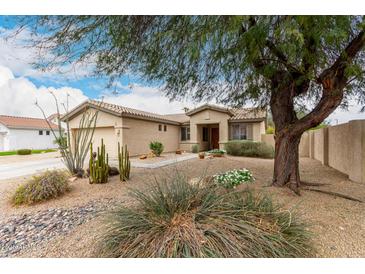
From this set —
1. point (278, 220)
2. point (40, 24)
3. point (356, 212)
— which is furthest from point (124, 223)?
point (356, 212)

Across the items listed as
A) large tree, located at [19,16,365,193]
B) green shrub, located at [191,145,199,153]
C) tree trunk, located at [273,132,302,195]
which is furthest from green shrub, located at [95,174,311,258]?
green shrub, located at [191,145,199,153]

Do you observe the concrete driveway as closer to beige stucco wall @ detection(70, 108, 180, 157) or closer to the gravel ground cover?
the gravel ground cover

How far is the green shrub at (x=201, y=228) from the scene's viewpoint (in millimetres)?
2457

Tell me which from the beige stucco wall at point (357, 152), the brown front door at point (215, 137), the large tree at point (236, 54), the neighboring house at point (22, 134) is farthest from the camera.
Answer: the neighboring house at point (22, 134)

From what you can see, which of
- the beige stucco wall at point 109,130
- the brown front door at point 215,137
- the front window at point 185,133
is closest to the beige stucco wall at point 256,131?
the brown front door at point 215,137

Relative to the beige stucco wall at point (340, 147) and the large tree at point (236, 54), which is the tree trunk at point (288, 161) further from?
the beige stucco wall at point (340, 147)

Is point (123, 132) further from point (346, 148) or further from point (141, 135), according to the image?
point (346, 148)

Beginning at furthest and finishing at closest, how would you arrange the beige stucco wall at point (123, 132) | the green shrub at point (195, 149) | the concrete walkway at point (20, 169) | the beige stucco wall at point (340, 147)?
the green shrub at point (195, 149) < the beige stucco wall at point (123, 132) < the concrete walkway at point (20, 169) < the beige stucco wall at point (340, 147)

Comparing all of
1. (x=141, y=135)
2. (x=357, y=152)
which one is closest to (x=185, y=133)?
(x=141, y=135)

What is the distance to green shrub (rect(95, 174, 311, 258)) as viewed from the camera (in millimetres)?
2457

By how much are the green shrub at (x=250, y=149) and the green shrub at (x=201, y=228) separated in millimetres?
11836

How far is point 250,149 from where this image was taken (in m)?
14.6

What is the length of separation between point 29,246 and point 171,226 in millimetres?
2342
